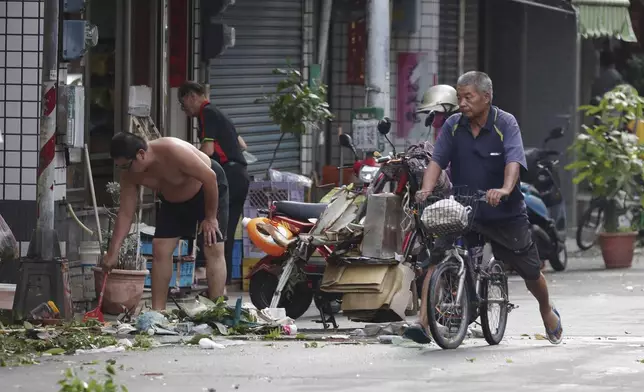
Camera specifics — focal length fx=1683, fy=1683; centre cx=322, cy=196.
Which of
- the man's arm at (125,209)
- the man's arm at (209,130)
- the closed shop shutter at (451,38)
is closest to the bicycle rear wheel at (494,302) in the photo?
the man's arm at (125,209)

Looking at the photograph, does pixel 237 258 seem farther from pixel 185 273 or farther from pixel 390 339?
pixel 390 339

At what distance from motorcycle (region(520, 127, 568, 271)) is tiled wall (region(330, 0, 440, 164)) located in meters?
1.83

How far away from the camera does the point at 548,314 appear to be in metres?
11.2

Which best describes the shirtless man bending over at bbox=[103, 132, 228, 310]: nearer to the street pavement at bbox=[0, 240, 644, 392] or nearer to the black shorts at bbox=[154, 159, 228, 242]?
the black shorts at bbox=[154, 159, 228, 242]

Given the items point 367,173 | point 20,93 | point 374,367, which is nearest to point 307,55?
point 367,173

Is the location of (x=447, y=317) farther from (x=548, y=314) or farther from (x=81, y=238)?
(x=81, y=238)

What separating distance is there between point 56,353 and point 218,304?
183cm

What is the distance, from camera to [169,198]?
12422 mm

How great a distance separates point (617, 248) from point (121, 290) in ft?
25.4

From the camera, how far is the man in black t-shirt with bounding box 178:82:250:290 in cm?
1473

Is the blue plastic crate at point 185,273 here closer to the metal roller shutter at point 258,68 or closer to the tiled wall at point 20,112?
the tiled wall at point 20,112

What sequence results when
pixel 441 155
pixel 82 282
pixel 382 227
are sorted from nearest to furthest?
pixel 441 155 → pixel 382 227 → pixel 82 282

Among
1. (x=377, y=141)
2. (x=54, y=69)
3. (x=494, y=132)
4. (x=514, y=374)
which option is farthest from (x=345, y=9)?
(x=514, y=374)

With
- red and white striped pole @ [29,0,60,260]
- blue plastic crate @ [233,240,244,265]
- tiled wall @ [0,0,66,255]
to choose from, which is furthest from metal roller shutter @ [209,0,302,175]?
red and white striped pole @ [29,0,60,260]
